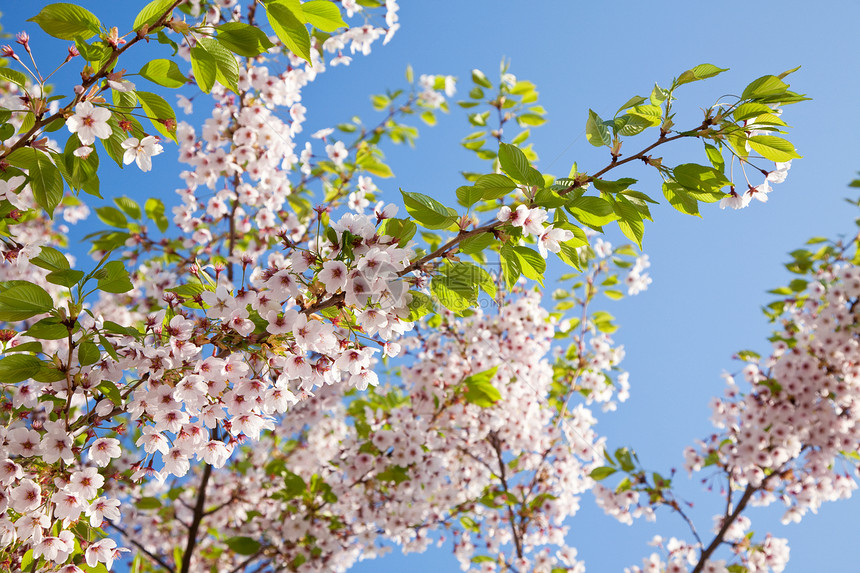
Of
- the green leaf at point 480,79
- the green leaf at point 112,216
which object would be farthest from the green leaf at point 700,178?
the green leaf at point 112,216

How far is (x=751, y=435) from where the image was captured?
4801 millimetres

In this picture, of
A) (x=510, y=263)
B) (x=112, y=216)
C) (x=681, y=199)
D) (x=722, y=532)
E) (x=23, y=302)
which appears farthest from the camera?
(x=722, y=532)

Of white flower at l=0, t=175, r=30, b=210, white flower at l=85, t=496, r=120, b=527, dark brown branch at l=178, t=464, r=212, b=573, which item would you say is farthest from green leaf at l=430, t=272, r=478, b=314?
dark brown branch at l=178, t=464, r=212, b=573

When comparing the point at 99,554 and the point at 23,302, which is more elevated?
the point at 23,302

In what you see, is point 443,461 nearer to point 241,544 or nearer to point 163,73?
point 241,544

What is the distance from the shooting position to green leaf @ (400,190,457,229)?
1613mm

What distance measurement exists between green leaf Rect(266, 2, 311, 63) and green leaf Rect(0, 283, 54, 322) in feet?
3.54

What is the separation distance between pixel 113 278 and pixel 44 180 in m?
0.47

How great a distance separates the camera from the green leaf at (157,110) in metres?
1.82

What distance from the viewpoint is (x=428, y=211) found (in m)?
1.63

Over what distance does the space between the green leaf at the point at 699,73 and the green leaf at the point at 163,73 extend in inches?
66.0

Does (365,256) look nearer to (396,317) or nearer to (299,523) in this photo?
(396,317)

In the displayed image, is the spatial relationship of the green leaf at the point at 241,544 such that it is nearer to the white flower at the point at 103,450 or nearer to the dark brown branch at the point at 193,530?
the dark brown branch at the point at 193,530

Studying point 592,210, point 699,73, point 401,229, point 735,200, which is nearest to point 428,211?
point 401,229
